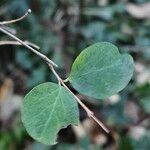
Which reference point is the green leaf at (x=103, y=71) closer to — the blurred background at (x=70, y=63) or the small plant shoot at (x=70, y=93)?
the small plant shoot at (x=70, y=93)

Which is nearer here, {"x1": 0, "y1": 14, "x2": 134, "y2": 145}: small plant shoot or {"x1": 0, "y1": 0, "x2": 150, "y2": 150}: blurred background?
{"x1": 0, "y1": 14, "x2": 134, "y2": 145}: small plant shoot

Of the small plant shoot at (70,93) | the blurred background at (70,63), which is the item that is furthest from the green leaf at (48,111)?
the blurred background at (70,63)

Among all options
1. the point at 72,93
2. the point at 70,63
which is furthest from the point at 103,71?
the point at 70,63

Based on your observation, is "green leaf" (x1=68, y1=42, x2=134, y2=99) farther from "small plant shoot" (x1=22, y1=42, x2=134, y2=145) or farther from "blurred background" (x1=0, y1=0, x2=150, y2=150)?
"blurred background" (x1=0, y1=0, x2=150, y2=150)

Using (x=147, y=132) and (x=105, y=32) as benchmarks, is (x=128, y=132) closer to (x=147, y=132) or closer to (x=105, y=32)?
(x=147, y=132)

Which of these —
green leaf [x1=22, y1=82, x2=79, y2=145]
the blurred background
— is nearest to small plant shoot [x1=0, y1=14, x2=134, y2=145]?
green leaf [x1=22, y1=82, x2=79, y2=145]

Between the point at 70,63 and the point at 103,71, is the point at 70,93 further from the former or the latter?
the point at 70,63

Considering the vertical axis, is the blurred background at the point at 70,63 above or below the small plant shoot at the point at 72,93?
below
